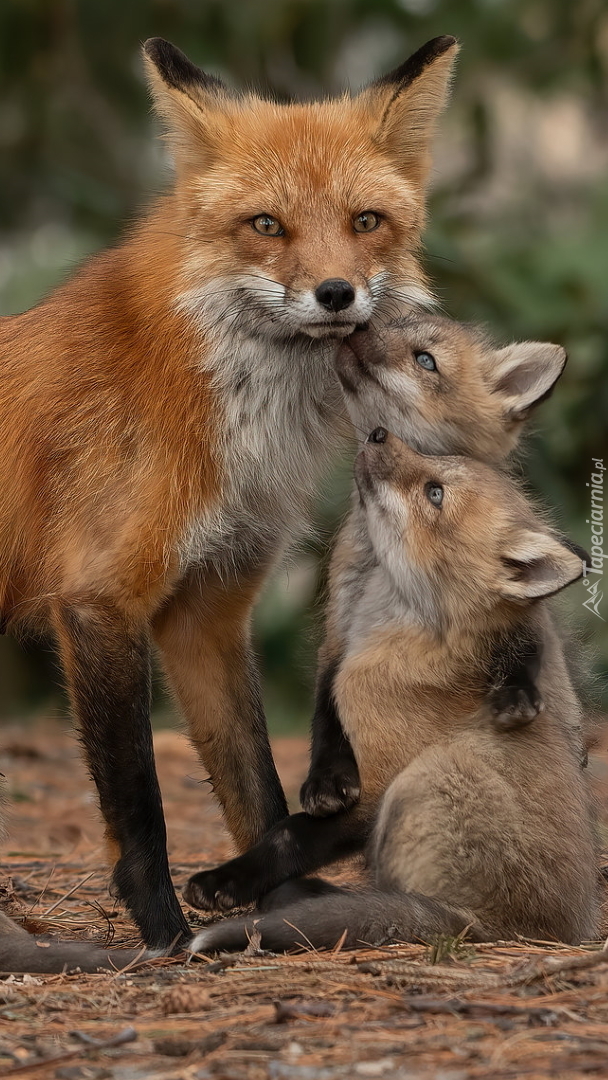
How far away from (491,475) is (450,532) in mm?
291

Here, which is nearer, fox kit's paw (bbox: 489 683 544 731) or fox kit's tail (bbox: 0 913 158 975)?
fox kit's tail (bbox: 0 913 158 975)

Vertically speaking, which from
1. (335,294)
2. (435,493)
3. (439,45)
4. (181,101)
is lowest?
(435,493)

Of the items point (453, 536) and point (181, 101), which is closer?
point (453, 536)

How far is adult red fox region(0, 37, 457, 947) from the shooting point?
14.8ft

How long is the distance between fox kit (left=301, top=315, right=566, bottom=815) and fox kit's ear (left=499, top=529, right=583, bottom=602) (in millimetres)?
→ 680

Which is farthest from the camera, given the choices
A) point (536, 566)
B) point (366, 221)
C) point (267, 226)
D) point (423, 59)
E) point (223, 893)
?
point (423, 59)

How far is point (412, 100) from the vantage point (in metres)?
4.99

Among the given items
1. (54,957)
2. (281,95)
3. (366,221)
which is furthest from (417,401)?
(281,95)

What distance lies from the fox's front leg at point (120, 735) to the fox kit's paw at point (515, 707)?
4.26 feet

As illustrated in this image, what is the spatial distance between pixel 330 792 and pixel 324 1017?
1.19 meters

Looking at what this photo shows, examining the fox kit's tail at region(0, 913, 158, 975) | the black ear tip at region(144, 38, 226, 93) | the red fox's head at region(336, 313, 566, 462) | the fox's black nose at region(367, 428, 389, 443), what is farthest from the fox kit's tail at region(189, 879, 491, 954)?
the black ear tip at region(144, 38, 226, 93)

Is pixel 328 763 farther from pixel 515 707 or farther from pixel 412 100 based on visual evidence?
pixel 412 100

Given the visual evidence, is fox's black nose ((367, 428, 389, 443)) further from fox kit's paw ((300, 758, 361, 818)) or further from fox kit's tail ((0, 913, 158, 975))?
fox kit's tail ((0, 913, 158, 975))

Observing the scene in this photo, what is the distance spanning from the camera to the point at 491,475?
4.52 meters
